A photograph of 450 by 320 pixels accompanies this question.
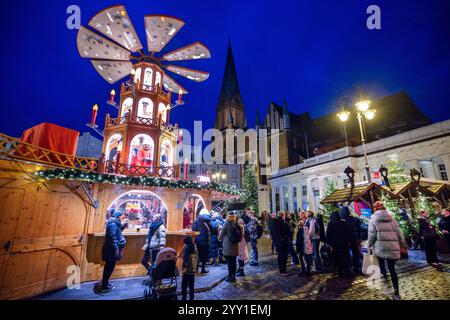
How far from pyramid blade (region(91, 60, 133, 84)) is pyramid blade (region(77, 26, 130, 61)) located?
445mm

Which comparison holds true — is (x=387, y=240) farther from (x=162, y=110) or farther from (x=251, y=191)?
(x=251, y=191)

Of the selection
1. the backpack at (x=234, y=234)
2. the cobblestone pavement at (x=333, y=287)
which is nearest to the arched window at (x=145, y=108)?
the backpack at (x=234, y=234)

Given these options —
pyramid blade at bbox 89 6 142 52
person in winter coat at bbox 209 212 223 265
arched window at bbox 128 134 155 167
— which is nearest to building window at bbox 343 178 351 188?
person in winter coat at bbox 209 212 223 265

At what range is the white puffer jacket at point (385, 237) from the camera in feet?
15.1

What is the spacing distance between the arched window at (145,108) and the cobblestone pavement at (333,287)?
10.6 m

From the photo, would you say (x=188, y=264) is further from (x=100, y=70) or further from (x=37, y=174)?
(x=100, y=70)

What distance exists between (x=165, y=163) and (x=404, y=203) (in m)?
14.6

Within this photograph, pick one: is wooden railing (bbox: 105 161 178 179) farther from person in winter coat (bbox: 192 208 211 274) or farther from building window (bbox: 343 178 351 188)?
building window (bbox: 343 178 351 188)

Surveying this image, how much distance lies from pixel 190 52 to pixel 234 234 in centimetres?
1174

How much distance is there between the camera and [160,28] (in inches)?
446

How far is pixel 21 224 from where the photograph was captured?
18.9 feet

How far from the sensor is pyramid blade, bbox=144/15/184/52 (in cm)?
1085

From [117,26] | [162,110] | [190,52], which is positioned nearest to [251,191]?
[162,110]
